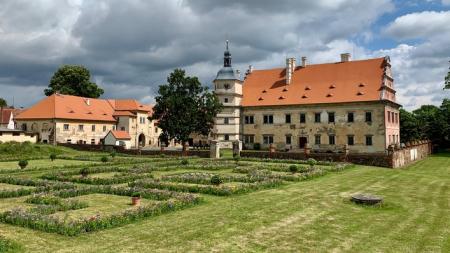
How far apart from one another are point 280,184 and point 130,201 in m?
8.71

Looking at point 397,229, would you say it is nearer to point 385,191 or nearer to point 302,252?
point 302,252

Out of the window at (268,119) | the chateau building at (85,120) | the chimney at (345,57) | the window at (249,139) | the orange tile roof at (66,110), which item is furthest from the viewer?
the orange tile roof at (66,110)

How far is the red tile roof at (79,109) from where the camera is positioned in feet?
199

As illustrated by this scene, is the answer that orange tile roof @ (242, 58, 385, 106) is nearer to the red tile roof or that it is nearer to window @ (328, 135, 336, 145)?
window @ (328, 135, 336, 145)

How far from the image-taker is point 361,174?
27.6 meters

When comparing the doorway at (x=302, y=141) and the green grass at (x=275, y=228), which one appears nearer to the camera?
the green grass at (x=275, y=228)

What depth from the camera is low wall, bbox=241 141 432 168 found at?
1335 inches

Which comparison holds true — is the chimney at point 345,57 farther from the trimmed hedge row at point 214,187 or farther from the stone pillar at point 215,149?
the trimmed hedge row at point 214,187

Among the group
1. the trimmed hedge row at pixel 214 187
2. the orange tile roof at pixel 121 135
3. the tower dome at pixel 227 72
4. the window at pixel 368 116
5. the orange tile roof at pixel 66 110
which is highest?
the tower dome at pixel 227 72

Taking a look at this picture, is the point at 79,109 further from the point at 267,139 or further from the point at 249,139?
the point at 267,139

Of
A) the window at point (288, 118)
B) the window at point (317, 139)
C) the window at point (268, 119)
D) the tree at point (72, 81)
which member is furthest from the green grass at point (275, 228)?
the tree at point (72, 81)

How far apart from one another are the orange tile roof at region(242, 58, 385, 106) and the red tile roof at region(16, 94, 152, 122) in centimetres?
2335

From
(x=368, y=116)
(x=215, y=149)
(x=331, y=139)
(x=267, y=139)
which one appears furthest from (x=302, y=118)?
(x=215, y=149)

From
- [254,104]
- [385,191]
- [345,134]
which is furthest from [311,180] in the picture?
[254,104]
